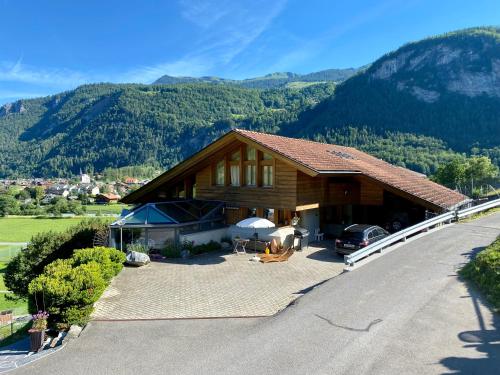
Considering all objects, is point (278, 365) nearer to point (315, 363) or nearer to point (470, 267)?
point (315, 363)

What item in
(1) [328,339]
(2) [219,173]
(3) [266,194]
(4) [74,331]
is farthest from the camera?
(2) [219,173]

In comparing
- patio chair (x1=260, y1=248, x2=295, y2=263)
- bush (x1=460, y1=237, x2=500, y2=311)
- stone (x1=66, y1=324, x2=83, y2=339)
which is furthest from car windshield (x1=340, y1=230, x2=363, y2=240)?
stone (x1=66, y1=324, x2=83, y2=339)

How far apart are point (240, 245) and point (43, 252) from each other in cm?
1108

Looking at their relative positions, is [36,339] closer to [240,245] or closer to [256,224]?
[256,224]

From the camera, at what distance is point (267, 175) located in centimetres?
1939

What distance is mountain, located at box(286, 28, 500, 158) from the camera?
111125mm

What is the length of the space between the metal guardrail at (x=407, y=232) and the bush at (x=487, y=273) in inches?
121

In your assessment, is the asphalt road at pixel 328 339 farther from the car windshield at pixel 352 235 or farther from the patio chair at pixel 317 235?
the patio chair at pixel 317 235

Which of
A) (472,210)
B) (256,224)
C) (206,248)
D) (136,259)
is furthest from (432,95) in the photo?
(136,259)

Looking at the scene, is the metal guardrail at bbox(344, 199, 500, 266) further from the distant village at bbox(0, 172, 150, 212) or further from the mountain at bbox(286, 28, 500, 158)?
the distant village at bbox(0, 172, 150, 212)

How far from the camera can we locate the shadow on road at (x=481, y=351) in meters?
6.58

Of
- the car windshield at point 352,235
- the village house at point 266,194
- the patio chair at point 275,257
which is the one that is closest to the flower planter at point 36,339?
the village house at point 266,194

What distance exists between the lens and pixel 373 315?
8969mm

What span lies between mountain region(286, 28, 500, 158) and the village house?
89.1 metres
